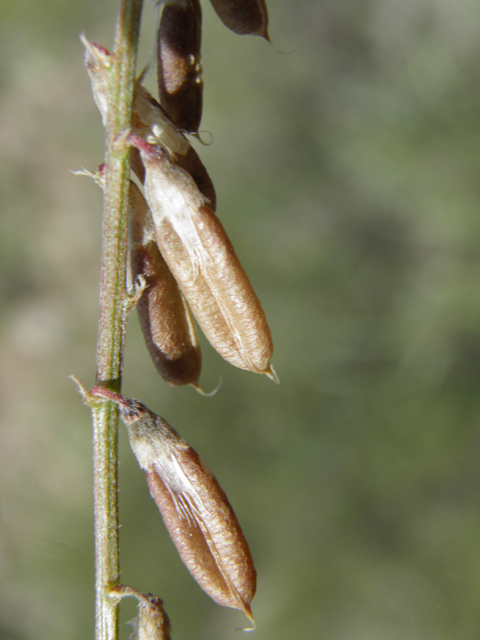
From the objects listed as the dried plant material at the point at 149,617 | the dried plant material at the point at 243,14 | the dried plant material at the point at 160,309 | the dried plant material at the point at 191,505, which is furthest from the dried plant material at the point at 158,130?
the dried plant material at the point at 149,617

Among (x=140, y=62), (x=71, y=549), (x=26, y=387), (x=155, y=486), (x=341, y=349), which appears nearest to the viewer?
(x=155, y=486)

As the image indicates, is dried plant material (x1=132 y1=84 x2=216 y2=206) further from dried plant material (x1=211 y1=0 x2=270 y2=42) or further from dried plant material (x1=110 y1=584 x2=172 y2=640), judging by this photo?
dried plant material (x1=110 y1=584 x2=172 y2=640)

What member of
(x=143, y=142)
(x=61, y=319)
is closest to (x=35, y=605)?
(x=61, y=319)

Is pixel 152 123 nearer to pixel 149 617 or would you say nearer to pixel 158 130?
pixel 158 130

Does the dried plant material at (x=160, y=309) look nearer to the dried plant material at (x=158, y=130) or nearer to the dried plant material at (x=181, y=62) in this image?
the dried plant material at (x=158, y=130)

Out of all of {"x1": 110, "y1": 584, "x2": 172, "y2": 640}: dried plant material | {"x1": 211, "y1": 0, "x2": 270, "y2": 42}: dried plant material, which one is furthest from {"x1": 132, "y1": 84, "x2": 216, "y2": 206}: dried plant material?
{"x1": 110, "y1": 584, "x2": 172, "y2": 640}: dried plant material

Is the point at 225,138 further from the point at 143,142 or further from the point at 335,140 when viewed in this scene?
the point at 143,142

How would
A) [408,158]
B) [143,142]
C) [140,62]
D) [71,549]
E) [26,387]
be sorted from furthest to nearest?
[26,387] < [140,62] < [408,158] < [71,549] < [143,142]
